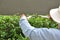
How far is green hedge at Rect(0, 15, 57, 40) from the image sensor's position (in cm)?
222

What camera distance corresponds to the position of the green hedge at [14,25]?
7.27ft

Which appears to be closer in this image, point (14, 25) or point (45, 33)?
point (45, 33)

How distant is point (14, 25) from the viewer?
7.82 feet

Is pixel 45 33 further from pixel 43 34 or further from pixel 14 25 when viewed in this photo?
pixel 14 25

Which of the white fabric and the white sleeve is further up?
the white fabric

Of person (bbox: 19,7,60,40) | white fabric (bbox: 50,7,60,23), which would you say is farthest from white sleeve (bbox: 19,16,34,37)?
white fabric (bbox: 50,7,60,23)

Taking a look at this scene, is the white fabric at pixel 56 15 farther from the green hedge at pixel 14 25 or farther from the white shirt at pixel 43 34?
the green hedge at pixel 14 25

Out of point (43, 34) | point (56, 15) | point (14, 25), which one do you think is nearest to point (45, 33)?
point (43, 34)

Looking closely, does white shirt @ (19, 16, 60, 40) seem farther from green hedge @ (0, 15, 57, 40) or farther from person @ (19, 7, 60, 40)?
green hedge @ (0, 15, 57, 40)

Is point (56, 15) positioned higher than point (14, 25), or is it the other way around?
point (56, 15)

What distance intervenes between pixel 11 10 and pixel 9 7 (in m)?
0.09

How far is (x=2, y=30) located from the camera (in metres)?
2.28

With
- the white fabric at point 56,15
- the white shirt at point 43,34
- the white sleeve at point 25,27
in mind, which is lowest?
the white shirt at point 43,34

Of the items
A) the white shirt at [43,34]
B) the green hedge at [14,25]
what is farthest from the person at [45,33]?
the green hedge at [14,25]
